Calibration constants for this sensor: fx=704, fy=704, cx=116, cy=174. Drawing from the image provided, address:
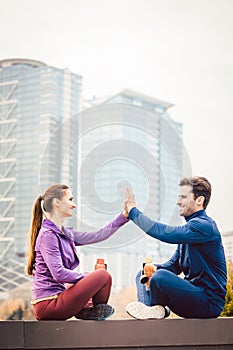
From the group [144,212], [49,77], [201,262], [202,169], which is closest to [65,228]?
[144,212]

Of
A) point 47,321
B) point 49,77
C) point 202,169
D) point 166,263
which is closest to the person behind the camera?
point 47,321

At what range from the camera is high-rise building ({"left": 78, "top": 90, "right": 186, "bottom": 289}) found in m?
2.68

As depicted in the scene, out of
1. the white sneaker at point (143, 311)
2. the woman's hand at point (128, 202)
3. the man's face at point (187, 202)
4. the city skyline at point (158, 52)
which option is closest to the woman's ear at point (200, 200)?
the man's face at point (187, 202)

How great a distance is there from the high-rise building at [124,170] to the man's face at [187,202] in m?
0.08

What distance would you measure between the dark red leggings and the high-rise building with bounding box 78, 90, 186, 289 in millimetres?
296

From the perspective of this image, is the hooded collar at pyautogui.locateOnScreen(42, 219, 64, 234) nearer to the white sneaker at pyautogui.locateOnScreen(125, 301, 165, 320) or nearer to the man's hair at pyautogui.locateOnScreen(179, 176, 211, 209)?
the white sneaker at pyautogui.locateOnScreen(125, 301, 165, 320)

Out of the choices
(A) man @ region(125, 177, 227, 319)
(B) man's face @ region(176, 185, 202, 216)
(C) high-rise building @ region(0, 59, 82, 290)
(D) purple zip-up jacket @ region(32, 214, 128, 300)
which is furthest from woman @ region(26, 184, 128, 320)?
(C) high-rise building @ region(0, 59, 82, 290)

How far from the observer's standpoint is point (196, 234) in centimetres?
251

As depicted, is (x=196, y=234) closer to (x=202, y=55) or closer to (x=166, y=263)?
(x=166, y=263)

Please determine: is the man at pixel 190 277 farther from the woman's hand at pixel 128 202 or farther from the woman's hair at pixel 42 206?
the woman's hair at pixel 42 206

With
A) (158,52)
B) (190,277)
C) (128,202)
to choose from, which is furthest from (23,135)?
(190,277)

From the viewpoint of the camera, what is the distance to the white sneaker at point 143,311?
2.44m

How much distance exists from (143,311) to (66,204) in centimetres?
47

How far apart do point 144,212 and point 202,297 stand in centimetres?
39
